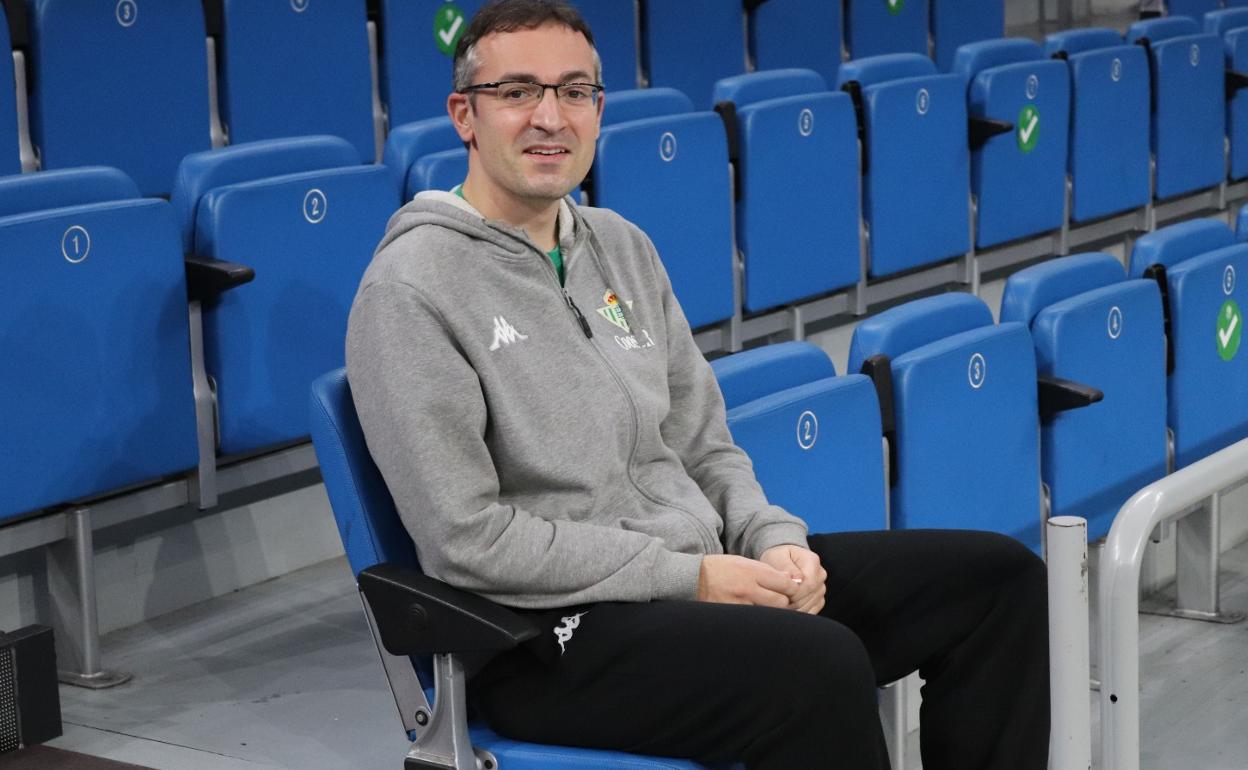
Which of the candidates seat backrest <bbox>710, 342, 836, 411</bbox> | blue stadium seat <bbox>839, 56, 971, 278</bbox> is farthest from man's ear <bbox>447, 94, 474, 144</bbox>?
blue stadium seat <bbox>839, 56, 971, 278</bbox>

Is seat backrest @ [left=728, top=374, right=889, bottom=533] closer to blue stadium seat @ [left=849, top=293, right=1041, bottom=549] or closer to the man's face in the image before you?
blue stadium seat @ [left=849, top=293, right=1041, bottom=549]

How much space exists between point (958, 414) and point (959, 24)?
1483mm

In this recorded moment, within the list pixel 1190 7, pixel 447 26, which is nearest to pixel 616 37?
pixel 447 26

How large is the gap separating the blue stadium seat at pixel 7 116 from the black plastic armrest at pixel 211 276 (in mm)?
252

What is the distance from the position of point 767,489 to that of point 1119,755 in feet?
0.98

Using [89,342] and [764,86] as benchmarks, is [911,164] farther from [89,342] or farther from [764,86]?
[89,342]

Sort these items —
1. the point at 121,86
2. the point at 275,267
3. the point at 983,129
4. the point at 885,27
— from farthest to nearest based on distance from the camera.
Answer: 1. the point at 885,27
2. the point at 983,129
3. the point at 121,86
4. the point at 275,267

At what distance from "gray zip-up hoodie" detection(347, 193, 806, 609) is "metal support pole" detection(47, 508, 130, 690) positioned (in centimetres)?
45

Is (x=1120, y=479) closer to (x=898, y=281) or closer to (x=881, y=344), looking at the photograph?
(x=881, y=344)

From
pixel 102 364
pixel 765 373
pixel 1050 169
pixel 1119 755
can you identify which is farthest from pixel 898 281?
pixel 1119 755

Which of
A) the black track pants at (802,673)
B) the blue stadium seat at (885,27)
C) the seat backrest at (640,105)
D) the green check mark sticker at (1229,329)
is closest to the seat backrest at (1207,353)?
the green check mark sticker at (1229,329)

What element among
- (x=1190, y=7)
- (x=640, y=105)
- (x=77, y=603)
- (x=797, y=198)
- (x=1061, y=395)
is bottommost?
(x=77, y=603)

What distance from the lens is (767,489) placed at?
1010 mm

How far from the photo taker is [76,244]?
1.15 metres
